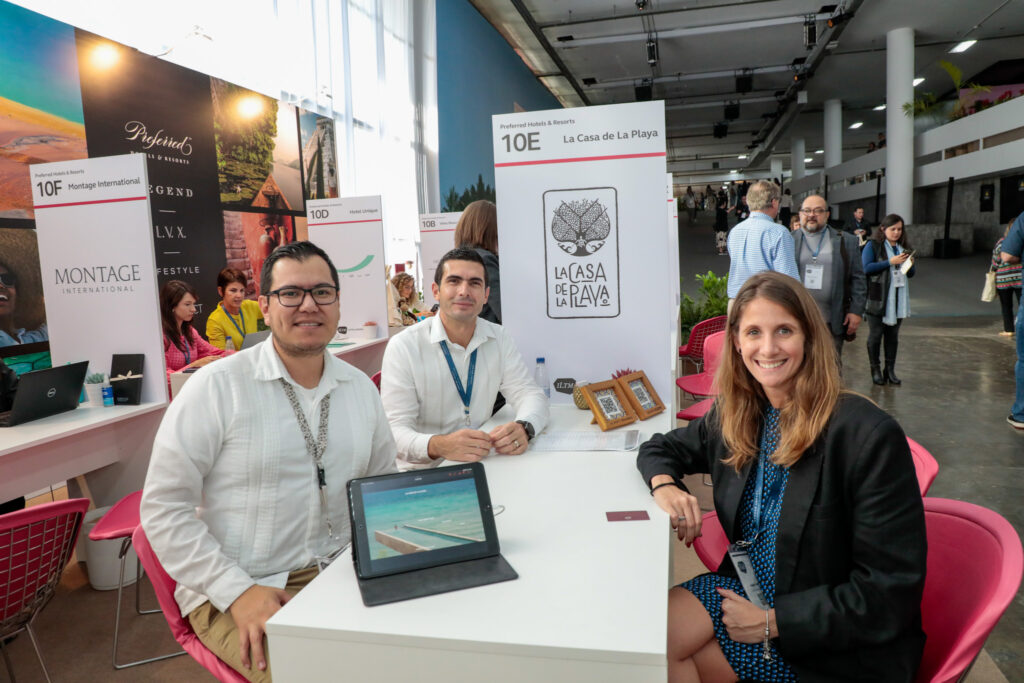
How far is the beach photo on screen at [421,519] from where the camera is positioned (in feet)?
4.66

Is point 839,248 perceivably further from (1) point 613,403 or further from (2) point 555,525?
(2) point 555,525

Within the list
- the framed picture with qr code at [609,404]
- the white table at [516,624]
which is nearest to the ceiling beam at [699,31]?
the framed picture with qr code at [609,404]

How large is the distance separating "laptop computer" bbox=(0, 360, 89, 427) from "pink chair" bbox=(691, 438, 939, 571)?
2.69 meters

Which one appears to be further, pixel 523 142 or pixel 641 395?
pixel 523 142

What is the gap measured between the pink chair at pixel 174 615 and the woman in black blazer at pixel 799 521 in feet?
3.26

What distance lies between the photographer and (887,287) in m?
5.93

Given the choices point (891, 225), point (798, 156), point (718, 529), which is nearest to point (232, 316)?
point (718, 529)

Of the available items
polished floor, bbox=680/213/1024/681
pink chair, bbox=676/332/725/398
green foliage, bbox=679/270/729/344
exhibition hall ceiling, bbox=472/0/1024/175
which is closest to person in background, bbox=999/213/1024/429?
polished floor, bbox=680/213/1024/681

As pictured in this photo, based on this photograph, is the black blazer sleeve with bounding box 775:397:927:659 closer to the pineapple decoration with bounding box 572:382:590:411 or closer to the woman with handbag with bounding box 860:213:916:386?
the pineapple decoration with bounding box 572:382:590:411

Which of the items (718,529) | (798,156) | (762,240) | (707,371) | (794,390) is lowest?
(718,529)

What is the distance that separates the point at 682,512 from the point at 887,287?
5179 mm

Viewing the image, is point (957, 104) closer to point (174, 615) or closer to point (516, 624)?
point (516, 624)

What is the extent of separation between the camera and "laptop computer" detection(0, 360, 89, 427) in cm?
285

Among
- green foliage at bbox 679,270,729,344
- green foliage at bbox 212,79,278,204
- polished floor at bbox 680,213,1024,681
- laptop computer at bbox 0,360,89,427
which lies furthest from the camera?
green foliage at bbox 679,270,729,344
